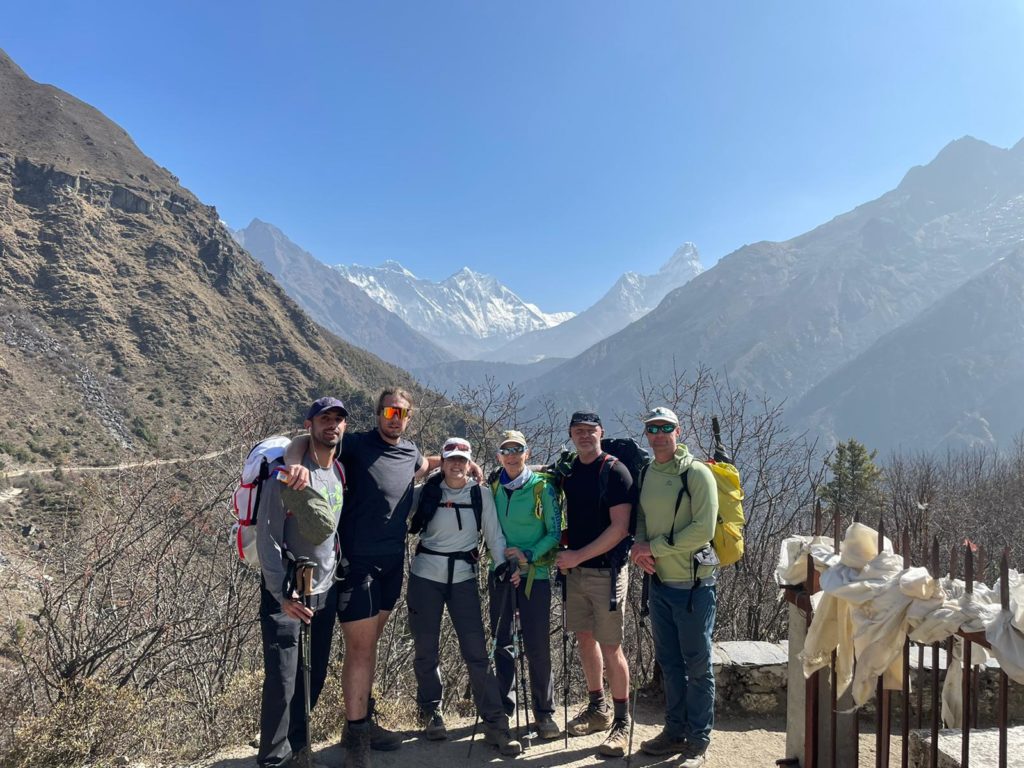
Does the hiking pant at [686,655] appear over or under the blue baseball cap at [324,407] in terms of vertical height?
under

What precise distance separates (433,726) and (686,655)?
6.23 feet

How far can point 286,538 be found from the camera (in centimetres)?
367

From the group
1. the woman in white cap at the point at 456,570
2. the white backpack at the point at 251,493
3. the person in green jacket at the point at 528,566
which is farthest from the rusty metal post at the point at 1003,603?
the white backpack at the point at 251,493

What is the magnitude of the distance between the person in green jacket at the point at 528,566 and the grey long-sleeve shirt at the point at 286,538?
121 cm

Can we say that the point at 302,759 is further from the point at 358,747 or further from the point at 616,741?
the point at 616,741

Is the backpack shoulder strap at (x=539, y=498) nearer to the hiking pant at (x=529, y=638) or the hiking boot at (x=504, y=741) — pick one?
the hiking pant at (x=529, y=638)

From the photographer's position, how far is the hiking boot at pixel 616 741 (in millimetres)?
4215

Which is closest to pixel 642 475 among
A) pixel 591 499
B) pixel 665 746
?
pixel 591 499

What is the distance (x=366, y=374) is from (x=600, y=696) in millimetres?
97032

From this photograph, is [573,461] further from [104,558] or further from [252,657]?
[252,657]

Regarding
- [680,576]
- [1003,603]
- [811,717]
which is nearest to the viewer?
[1003,603]


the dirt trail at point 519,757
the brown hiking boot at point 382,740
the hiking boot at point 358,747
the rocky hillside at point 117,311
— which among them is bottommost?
the dirt trail at point 519,757

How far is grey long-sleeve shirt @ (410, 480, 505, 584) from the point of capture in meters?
4.27

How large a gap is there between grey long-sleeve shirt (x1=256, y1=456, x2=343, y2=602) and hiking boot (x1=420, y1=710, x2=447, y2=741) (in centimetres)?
147
